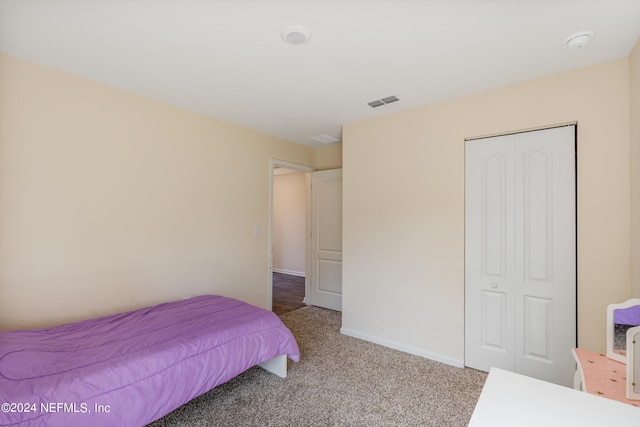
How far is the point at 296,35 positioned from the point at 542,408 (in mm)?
2233

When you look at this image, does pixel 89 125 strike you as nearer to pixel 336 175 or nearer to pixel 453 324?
pixel 336 175

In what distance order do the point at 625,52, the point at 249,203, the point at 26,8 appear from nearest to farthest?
the point at 26,8 → the point at 625,52 → the point at 249,203

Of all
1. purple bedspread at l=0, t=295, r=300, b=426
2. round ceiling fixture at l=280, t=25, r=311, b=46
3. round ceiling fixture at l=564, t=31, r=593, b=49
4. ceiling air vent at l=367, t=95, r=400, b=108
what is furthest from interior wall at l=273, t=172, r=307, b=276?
round ceiling fixture at l=564, t=31, r=593, b=49

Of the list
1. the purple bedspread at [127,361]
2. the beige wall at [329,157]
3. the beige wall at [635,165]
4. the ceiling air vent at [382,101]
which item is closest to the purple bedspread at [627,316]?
the beige wall at [635,165]

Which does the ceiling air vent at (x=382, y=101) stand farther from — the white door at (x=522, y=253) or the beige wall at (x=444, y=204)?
the white door at (x=522, y=253)

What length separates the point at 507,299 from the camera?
2.52 metres

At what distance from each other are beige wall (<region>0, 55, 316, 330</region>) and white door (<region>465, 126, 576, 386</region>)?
2.58 metres

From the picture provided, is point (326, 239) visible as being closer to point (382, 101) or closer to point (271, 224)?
point (271, 224)

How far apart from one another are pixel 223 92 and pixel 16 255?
2.01 metres

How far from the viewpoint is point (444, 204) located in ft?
9.25

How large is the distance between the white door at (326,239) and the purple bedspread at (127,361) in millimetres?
2070

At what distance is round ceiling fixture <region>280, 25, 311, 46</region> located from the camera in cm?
174

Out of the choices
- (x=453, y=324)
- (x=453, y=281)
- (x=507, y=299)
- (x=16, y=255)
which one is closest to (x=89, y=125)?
(x=16, y=255)

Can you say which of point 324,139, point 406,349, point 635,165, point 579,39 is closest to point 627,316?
point 635,165
